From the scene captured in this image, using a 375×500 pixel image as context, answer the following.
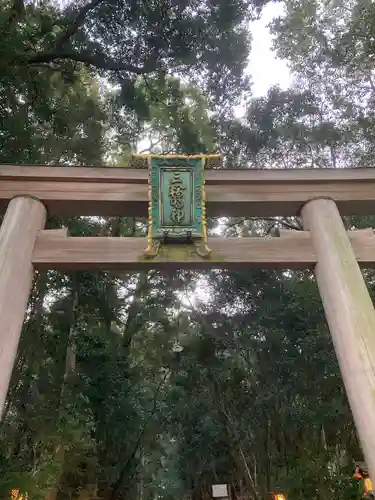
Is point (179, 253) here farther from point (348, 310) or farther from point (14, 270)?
point (348, 310)

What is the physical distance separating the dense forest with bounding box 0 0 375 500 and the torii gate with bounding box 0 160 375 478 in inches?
141

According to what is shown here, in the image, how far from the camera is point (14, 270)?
12.6 feet

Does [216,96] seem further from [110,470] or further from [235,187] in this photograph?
[110,470]

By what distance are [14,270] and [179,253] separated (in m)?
1.51

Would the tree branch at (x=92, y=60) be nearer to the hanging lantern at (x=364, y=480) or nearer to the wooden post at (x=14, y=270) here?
the wooden post at (x=14, y=270)

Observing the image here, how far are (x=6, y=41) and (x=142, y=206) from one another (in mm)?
4504

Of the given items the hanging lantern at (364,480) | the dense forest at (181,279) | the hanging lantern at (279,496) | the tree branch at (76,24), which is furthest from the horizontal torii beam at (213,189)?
the hanging lantern at (279,496)

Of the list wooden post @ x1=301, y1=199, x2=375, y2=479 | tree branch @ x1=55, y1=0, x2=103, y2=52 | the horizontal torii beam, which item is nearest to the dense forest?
tree branch @ x1=55, y1=0, x2=103, y2=52

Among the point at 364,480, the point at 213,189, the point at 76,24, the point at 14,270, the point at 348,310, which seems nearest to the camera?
the point at 348,310

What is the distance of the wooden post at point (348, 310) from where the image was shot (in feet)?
10.6

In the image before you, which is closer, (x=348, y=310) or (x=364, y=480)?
(x=348, y=310)

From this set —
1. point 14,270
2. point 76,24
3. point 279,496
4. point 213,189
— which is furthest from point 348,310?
point 279,496

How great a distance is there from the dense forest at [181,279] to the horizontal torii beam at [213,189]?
3.44 m

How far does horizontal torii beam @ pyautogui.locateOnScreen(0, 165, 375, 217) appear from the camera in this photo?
4.48 meters
